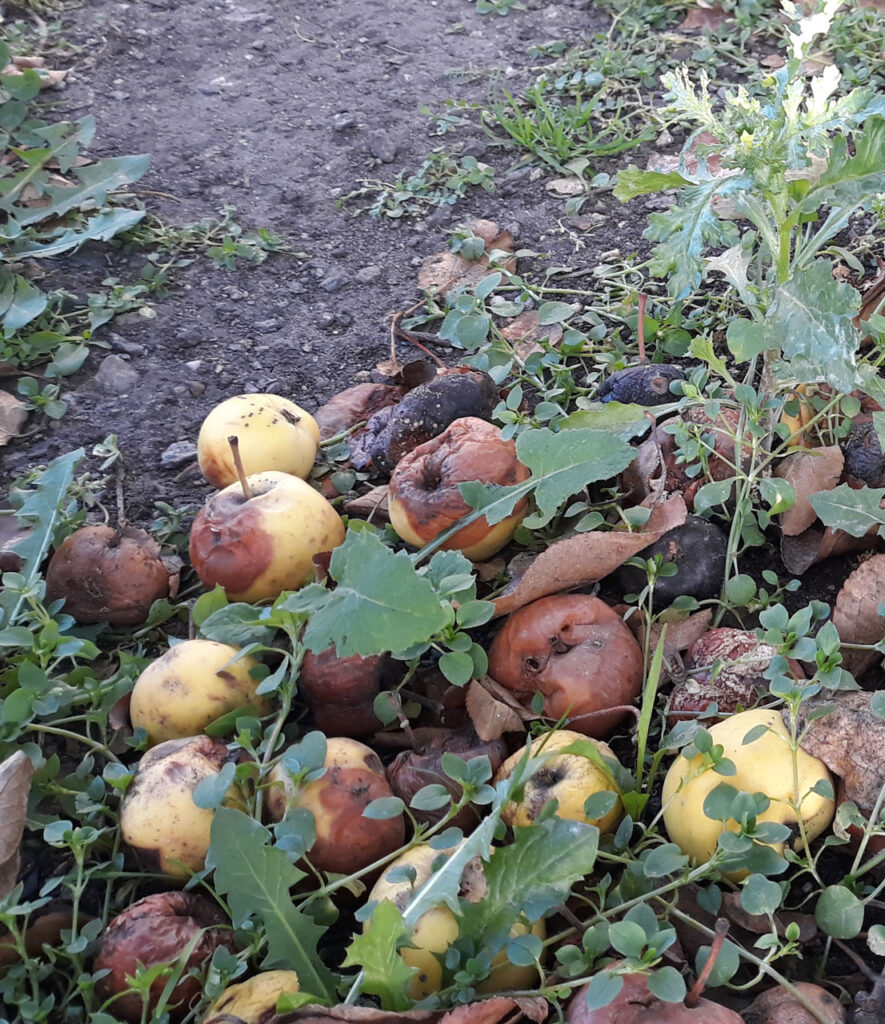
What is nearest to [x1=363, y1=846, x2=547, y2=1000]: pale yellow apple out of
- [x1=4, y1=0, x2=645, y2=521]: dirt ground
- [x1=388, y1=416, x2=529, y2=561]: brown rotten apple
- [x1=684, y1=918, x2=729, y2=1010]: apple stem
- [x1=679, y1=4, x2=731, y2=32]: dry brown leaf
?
[x1=684, y1=918, x2=729, y2=1010]: apple stem

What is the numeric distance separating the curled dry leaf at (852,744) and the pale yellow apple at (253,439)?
50.0 inches

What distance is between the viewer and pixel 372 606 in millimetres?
1473

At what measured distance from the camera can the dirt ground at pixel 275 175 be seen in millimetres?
2797

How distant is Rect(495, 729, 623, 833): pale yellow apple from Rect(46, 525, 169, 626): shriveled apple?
37.1 inches

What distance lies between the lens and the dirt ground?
2.80 m

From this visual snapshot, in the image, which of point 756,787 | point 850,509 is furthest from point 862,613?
point 756,787

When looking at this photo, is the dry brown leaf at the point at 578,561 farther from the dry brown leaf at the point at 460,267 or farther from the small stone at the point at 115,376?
the small stone at the point at 115,376

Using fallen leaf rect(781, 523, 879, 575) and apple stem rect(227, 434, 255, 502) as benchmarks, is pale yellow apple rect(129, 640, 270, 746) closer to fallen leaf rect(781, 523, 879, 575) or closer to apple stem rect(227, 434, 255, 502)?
apple stem rect(227, 434, 255, 502)

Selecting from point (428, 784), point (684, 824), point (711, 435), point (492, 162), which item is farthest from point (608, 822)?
point (492, 162)

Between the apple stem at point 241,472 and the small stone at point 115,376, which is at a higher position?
the apple stem at point 241,472

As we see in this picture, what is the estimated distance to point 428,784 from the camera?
160cm

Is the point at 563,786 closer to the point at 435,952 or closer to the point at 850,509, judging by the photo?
the point at 435,952

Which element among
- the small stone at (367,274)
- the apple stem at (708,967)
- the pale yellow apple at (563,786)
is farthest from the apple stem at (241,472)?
the small stone at (367,274)

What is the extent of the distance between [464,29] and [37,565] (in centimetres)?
345
